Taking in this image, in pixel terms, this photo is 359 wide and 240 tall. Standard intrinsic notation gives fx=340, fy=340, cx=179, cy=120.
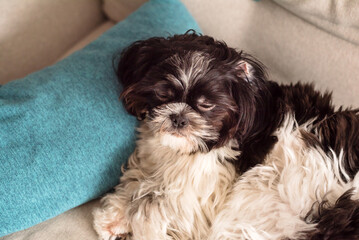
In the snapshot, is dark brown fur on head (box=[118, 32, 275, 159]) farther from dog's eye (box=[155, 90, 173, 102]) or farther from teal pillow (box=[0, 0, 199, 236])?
teal pillow (box=[0, 0, 199, 236])

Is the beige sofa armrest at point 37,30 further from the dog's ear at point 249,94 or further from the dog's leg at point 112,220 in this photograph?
the dog's ear at point 249,94

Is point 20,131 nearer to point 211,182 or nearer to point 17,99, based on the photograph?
point 17,99

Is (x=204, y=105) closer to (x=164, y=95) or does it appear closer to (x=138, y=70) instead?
(x=164, y=95)

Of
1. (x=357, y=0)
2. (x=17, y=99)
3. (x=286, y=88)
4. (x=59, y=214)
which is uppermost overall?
(x=357, y=0)

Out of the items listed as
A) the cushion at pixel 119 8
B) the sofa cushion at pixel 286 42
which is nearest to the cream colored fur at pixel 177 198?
the sofa cushion at pixel 286 42

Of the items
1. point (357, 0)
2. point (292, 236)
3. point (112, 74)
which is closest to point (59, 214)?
point (112, 74)

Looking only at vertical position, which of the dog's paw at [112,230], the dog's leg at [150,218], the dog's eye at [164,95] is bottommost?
the dog's paw at [112,230]
